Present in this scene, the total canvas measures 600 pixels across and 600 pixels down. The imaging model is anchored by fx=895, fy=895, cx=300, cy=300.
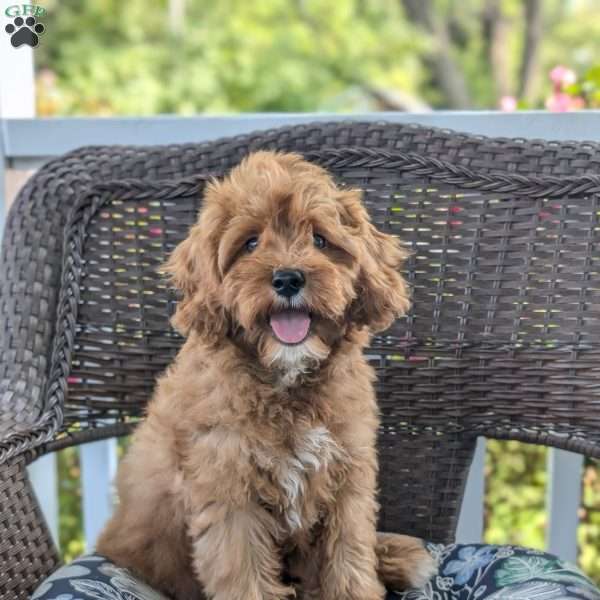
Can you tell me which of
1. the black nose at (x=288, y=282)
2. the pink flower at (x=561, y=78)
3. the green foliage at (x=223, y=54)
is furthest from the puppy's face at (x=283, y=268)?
the green foliage at (x=223, y=54)

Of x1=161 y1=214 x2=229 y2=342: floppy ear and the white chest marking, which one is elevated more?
x1=161 y1=214 x2=229 y2=342: floppy ear

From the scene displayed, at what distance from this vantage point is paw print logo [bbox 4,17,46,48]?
11.6ft

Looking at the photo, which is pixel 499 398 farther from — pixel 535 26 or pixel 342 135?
pixel 535 26

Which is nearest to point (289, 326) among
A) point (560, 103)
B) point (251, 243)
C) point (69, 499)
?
point (251, 243)

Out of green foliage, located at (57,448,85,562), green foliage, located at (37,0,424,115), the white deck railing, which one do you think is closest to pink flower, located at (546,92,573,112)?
the white deck railing

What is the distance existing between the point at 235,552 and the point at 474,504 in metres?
1.48

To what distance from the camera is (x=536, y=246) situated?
113 inches

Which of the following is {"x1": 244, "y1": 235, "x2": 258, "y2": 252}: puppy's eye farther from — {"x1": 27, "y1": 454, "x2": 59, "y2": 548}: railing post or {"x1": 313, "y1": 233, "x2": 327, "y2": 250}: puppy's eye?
{"x1": 27, "y1": 454, "x2": 59, "y2": 548}: railing post

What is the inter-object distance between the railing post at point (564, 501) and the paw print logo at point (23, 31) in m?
2.62

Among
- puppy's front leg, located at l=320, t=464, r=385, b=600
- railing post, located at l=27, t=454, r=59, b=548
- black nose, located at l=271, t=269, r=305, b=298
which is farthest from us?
railing post, located at l=27, t=454, r=59, b=548

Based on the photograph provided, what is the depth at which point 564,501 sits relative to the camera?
11.5ft

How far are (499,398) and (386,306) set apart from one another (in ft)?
2.46

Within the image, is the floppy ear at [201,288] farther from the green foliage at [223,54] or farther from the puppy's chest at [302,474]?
the green foliage at [223,54]

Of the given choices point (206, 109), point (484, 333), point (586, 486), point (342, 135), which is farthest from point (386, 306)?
point (206, 109)
